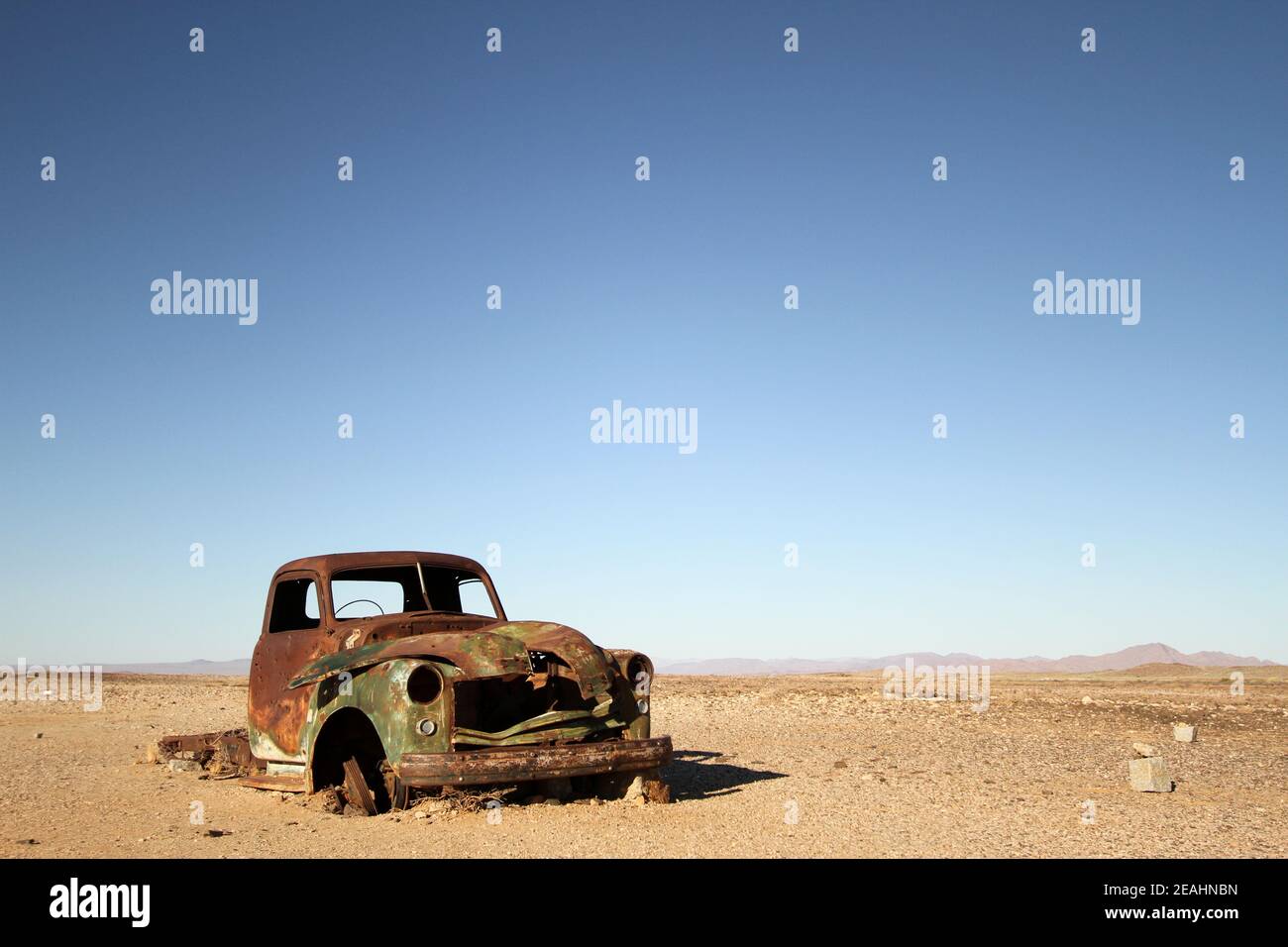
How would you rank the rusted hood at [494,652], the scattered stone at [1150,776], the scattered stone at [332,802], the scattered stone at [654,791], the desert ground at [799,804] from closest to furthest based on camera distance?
the desert ground at [799,804] → the rusted hood at [494,652] → the scattered stone at [332,802] → the scattered stone at [654,791] → the scattered stone at [1150,776]

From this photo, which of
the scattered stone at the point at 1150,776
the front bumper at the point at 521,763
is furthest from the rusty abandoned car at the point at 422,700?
the scattered stone at the point at 1150,776

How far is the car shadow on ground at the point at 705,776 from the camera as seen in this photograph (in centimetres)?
922

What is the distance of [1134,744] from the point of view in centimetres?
1155

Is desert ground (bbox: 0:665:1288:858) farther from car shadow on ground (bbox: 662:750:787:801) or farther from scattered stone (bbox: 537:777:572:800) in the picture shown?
scattered stone (bbox: 537:777:572:800)

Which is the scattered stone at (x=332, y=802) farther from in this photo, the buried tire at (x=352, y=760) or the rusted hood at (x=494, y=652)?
the rusted hood at (x=494, y=652)

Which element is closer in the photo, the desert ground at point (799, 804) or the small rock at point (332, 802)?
the desert ground at point (799, 804)

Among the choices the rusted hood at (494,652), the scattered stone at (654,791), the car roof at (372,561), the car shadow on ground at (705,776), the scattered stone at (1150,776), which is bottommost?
the car shadow on ground at (705,776)

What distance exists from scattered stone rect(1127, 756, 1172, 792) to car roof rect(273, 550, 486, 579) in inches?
260

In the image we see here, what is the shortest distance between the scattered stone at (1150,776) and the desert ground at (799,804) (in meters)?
0.09

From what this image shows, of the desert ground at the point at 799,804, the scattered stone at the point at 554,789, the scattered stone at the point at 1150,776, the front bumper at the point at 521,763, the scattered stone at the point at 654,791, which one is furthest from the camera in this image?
the scattered stone at the point at 1150,776

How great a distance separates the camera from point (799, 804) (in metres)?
8.34

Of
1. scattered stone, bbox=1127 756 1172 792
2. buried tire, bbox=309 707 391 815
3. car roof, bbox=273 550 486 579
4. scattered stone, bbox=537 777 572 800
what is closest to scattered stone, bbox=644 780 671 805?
scattered stone, bbox=537 777 572 800
